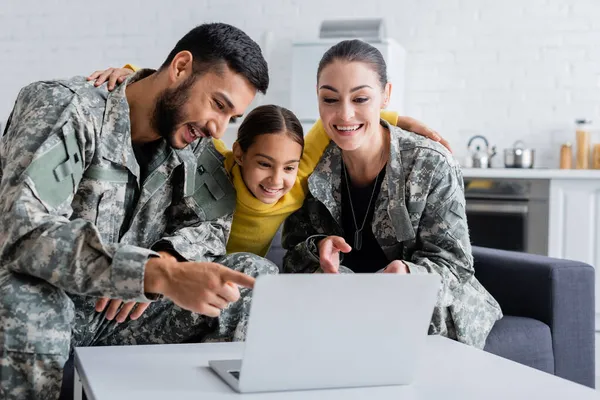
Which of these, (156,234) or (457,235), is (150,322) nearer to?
(156,234)

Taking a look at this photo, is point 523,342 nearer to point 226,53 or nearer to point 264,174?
point 264,174

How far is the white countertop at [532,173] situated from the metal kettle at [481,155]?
0.25m

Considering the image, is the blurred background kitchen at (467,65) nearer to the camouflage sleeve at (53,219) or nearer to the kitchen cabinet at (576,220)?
the kitchen cabinet at (576,220)

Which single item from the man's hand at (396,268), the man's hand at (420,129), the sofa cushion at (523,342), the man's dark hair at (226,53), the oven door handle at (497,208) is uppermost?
the man's dark hair at (226,53)

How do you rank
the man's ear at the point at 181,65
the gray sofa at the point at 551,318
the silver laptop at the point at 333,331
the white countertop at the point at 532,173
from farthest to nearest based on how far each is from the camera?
the white countertop at the point at 532,173
the gray sofa at the point at 551,318
the man's ear at the point at 181,65
the silver laptop at the point at 333,331

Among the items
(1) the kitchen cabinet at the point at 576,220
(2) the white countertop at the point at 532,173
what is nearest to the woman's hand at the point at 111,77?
(2) the white countertop at the point at 532,173

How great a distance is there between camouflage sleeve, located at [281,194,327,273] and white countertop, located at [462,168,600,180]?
2.17 m

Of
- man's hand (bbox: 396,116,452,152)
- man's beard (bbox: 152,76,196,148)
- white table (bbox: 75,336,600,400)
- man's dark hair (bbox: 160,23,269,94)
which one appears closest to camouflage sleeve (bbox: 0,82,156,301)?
white table (bbox: 75,336,600,400)

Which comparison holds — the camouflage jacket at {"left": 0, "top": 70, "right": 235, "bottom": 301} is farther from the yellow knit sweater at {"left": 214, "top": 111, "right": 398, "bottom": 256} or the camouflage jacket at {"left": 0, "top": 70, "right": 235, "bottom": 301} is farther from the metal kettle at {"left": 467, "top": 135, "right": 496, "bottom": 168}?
the metal kettle at {"left": 467, "top": 135, "right": 496, "bottom": 168}

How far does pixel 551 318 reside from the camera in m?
2.38

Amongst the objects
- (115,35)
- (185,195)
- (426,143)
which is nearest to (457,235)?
(426,143)

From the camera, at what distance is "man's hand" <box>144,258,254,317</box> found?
1.34 metres

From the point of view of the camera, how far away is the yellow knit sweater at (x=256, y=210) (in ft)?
7.36

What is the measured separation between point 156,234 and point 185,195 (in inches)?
5.3
